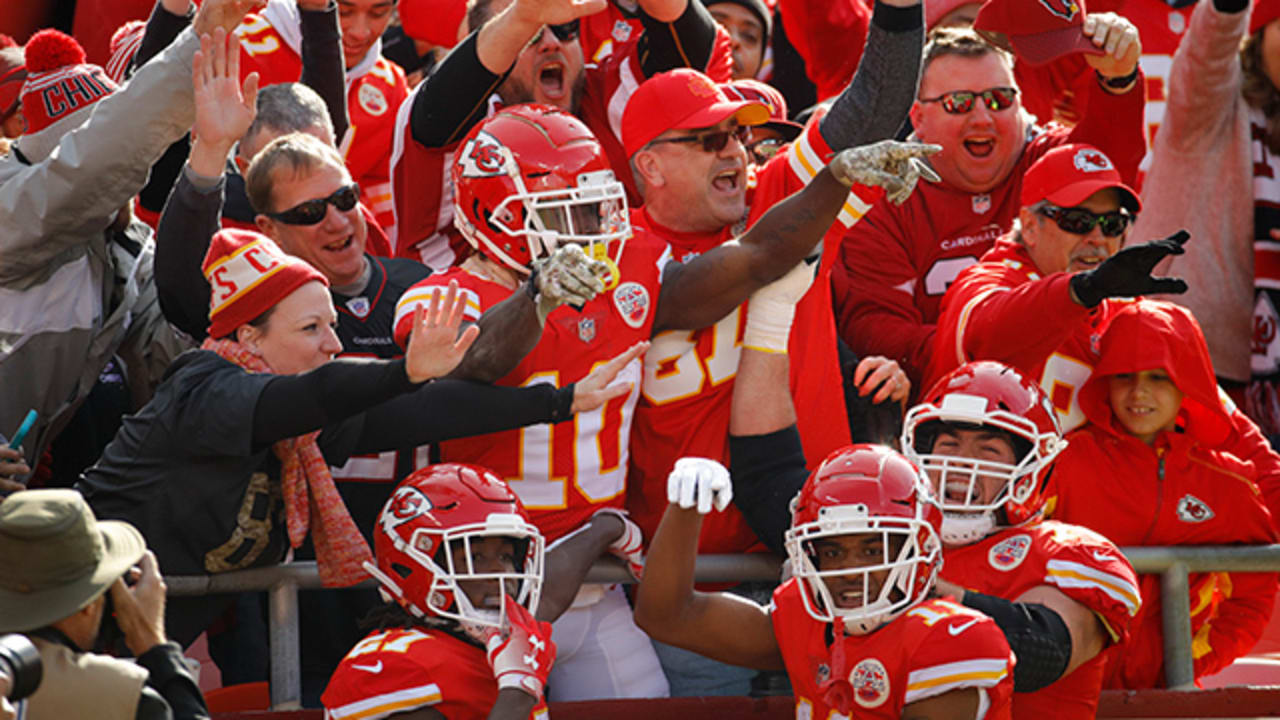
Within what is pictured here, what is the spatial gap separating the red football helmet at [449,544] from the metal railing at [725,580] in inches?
10.2

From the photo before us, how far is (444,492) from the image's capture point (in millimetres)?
4270

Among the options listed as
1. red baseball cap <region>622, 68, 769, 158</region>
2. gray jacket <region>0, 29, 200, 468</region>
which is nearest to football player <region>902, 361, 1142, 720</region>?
red baseball cap <region>622, 68, 769, 158</region>

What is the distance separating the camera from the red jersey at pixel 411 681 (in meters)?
3.98

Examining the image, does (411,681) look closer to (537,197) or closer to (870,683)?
(870,683)

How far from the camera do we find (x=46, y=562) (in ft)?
11.2

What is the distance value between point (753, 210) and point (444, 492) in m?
1.33

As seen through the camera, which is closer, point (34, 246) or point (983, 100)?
point (34, 246)

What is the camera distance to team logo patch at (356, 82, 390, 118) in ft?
21.4

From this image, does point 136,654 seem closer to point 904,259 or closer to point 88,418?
point 88,418

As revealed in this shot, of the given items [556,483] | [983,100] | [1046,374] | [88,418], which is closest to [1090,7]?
[983,100]

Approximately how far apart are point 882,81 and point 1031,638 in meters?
1.54

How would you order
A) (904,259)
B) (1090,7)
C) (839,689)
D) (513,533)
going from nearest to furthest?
(839,689) → (513,533) → (904,259) → (1090,7)

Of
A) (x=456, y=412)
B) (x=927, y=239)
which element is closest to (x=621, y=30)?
(x=927, y=239)

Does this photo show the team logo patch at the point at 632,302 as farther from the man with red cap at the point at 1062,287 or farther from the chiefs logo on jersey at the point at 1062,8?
the chiefs logo on jersey at the point at 1062,8
